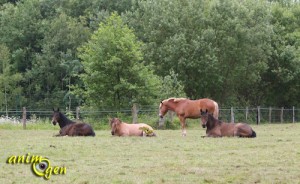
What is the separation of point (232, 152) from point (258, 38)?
34.2 meters

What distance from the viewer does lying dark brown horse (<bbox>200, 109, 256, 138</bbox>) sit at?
19.5 m

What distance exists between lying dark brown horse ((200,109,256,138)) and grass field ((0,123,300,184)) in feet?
4.81

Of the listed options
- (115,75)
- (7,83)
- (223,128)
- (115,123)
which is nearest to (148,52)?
(115,75)

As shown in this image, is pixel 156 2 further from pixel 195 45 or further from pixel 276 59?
pixel 276 59

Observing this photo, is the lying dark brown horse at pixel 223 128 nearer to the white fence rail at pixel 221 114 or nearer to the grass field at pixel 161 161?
the grass field at pixel 161 161

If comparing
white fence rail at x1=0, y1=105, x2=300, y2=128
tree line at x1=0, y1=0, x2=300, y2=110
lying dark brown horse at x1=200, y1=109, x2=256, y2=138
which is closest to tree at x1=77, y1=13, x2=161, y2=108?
tree line at x1=0, y1=0, x2=300, y2=110

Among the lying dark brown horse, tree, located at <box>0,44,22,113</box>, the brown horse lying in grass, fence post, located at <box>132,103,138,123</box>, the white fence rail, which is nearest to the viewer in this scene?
the lying dark brown horse

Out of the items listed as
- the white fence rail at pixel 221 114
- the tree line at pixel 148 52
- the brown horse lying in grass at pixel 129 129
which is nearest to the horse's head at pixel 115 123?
the brown horse lying in grass at pixel 129 129

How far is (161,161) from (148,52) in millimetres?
33826

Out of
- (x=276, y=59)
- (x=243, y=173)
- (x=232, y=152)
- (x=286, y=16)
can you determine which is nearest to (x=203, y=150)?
(x=232, y=152)

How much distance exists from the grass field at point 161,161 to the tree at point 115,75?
635 inches

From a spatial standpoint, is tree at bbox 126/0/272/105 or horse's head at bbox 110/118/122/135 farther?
tree at bbox 126/0/272/105

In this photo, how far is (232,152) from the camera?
14555 mm

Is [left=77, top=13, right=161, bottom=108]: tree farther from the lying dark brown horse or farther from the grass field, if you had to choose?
the grass field
